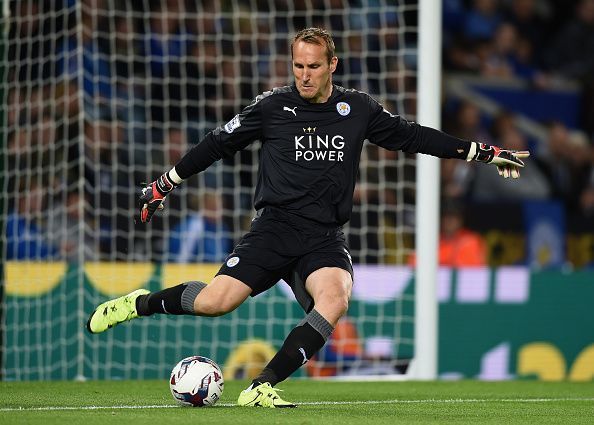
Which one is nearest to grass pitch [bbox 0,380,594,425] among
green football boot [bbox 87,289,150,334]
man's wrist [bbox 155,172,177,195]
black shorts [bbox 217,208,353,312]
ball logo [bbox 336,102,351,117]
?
green football boot [bbox 87,289,150,334]

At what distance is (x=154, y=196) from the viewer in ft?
22.2

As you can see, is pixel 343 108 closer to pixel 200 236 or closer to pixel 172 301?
pixel 172 301

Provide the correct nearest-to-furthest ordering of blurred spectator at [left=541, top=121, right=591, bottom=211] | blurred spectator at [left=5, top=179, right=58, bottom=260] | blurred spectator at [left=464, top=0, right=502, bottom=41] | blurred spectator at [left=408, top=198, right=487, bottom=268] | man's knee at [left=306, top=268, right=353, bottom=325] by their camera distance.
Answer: man's knee at [left=306, top=268, right=353, bottom=325], blurred spectator at [left=5, top=179, right=58, bottom=260], blurred spectator at [left=408, top=198, right=487, bottom=268], blurred spectator at [left=541, top=121, right=591, bottom=211], blurred spectator at [left=464, top=0, right=502, bottom=41]

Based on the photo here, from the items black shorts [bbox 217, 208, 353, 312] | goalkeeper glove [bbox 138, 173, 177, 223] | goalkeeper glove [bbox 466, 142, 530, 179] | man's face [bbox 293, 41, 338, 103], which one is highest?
man's face [bbox 293, 41, 338, 103]

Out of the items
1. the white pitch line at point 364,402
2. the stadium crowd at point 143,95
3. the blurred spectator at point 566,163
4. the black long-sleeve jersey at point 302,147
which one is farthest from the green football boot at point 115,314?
the blurred spectator at point 566,163

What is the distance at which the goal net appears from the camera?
32.0 ft

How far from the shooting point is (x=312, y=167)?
21.6 feet

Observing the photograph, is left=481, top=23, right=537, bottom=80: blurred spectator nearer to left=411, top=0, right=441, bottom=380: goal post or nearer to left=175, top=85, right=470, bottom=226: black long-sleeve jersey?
left=411, top=0, right=441, bottom=380: goal post

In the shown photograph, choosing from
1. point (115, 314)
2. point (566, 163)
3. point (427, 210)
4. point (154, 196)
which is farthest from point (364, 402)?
point (566, 163)

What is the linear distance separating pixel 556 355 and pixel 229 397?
3.85m

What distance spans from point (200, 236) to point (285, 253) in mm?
4733

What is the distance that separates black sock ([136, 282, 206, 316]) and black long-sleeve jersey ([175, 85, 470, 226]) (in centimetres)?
56

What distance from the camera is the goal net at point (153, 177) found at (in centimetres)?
976

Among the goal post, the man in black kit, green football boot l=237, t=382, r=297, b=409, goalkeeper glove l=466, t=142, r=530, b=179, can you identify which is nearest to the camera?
green football boot l=237, t=382, r=297, b=409
